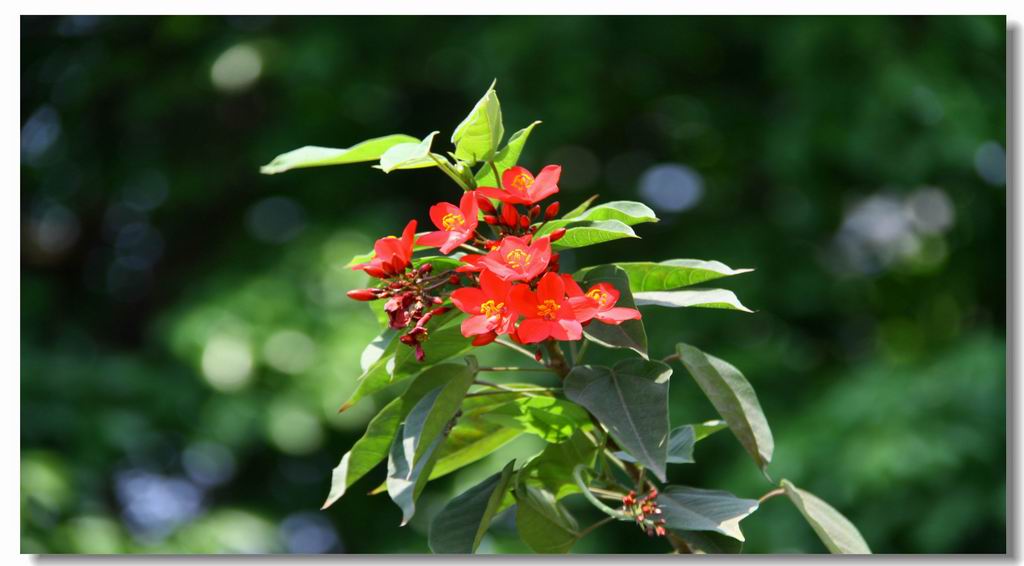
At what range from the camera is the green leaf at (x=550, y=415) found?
30.6 inches

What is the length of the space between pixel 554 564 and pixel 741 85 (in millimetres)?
3012

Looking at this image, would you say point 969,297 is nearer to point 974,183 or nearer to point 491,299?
point 974,183

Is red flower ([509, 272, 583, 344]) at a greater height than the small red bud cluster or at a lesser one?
greater

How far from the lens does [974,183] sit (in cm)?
336

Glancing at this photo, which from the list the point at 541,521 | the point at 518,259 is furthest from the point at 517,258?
the point at 541,521

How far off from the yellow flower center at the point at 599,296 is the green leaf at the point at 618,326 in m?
0.01

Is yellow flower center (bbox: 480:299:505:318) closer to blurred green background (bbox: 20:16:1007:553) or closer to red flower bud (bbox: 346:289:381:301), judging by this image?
red flower bud (bbox: 346:289:381:301)

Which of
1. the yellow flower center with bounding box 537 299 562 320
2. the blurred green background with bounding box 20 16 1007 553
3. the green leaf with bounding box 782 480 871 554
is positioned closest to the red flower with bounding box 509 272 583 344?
the yellow flower center with bounding box 537 299 562 320

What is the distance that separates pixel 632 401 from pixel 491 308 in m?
0.11

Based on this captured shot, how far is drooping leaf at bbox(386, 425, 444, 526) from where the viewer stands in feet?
2.31

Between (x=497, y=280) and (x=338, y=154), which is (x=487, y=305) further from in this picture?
(x=338, y=154)

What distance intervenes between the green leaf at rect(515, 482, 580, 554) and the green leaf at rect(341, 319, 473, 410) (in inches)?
4.3

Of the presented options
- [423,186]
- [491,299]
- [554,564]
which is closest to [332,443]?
[423,186]

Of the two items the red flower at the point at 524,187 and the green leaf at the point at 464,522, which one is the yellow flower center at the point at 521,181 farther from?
the green leaf at the point at 464,522
